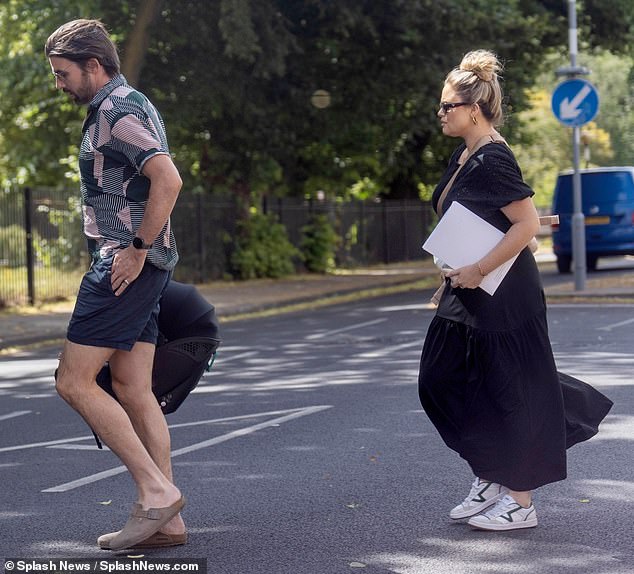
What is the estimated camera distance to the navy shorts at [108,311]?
15.4 feet

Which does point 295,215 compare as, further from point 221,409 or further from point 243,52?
point 221,409

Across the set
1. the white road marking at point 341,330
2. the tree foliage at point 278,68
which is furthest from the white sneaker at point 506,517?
the tree foliage at point 278,68

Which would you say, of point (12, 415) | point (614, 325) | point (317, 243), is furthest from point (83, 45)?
point (317, 243)

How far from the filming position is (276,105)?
25.5 meters

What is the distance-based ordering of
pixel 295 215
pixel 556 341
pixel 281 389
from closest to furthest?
pixel 281 389
pixel 556 341
pixel 295 215

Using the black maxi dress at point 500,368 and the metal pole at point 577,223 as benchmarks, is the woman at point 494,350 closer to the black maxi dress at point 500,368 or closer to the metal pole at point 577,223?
the black maxi dress at point 500,368

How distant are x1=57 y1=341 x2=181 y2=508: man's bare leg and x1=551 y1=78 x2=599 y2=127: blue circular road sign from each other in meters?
14.9

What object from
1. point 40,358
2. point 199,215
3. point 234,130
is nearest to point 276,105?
point 234,130

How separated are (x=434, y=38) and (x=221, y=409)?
16.4 meters

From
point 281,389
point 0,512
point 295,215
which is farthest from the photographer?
point 295,215

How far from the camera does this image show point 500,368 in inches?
199

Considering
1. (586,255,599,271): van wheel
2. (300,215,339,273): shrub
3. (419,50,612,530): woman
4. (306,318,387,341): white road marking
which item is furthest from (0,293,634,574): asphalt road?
(300,215,339,273): shrub

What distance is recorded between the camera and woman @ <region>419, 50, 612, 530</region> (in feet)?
16.5

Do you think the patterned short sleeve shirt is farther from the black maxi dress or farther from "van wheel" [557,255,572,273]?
"van wheel" [557,255,572,273]
